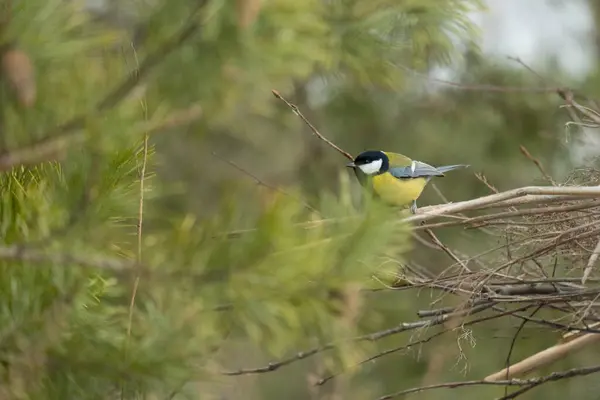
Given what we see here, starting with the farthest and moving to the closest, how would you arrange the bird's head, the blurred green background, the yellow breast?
the bird's head → the yellow breast → the blurred green background

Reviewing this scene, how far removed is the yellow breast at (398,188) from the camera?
7.43 feet

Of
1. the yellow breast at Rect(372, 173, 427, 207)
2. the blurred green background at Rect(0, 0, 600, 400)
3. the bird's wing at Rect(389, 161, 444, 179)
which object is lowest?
the bird's wing at Rect(389, 161, 444, 179)

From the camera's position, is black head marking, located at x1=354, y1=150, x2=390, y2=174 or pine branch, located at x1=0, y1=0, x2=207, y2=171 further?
black head marking, located at x1=354, y1=150, x2=390, y2=174

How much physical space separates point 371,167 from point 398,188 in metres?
0.15

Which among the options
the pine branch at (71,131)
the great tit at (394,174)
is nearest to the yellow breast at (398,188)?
the great tit at (394,174)

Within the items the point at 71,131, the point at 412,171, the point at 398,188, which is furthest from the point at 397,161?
the point at 71,131

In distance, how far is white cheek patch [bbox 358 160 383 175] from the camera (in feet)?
7.85

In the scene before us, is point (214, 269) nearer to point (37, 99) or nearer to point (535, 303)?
point (37, 99)

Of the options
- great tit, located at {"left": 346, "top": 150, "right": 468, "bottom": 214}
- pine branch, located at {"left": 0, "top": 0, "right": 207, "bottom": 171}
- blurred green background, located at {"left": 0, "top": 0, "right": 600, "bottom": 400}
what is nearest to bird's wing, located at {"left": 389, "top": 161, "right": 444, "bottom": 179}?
great tit, located at {"left": 346, "top": 150, "right": 468, "bottom": 214}

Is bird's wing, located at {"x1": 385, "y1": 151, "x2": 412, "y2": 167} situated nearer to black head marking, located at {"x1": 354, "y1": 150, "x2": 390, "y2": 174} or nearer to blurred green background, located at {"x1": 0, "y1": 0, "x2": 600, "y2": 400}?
black head marking, located at {"x1": 354, "y1": 150, "x2": 390, "y2": 174}

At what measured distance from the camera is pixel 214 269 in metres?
0.80

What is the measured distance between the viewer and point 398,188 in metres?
2.29

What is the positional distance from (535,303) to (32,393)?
1.02 metres

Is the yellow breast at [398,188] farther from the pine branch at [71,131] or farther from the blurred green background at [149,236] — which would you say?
the pine branch at [71,131]
